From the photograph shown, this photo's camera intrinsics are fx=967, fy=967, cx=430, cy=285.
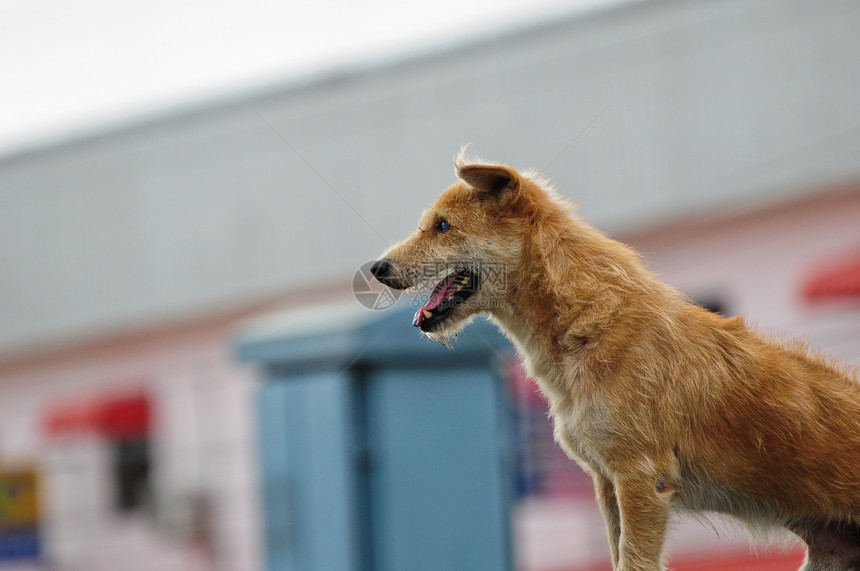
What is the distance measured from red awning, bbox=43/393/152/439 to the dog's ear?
13687 millimetres

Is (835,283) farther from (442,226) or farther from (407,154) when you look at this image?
(407,154)

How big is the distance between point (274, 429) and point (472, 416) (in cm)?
103

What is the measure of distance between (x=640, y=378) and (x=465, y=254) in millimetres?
619

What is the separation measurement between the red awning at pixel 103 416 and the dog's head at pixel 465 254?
1355 cm

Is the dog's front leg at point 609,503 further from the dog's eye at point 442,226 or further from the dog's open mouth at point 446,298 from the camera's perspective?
the dog's eye at point 442,226

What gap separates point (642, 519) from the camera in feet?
8.14

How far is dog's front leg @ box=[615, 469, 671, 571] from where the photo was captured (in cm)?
248

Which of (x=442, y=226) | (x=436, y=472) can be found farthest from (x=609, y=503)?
(x=436, y=472)

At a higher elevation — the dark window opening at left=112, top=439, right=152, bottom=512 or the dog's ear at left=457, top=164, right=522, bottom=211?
the dog's ear at left=457, top=164, right=522, bottom=211

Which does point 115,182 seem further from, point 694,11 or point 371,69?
point 694,11

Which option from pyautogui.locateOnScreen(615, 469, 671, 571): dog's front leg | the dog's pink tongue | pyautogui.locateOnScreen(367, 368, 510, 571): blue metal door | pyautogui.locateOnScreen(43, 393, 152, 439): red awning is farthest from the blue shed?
pyautogui.locateOnScreen(43, 393, 152, 439): red awning

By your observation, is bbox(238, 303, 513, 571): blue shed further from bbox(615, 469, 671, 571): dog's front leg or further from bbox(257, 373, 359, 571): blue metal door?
bbox(615, 469, 671, 571): dog's front leg

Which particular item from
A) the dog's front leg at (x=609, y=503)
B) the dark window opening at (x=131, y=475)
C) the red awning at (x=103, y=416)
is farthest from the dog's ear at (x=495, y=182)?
the dark window opening at (x=131, y=475)

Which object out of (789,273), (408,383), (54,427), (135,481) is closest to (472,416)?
(408,383)
